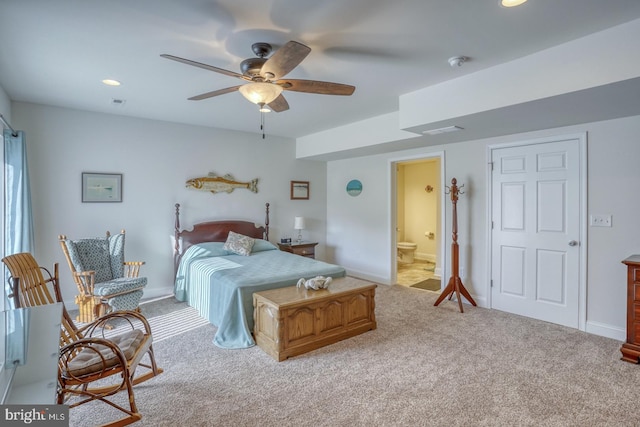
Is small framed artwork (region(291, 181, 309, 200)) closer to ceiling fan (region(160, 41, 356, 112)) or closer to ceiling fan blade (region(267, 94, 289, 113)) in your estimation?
ceiling fan blade (region(267, 94, 289, 113))

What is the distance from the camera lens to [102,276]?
393cm

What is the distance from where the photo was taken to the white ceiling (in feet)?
Result: 6.57

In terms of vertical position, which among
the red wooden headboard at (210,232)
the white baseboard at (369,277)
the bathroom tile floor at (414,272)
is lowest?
the bathroom tile floor at (414,272)

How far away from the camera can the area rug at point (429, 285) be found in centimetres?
525

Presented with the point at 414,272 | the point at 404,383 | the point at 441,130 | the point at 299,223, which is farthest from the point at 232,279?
Answer: the point at 414,272

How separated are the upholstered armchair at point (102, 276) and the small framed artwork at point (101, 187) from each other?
1.80 feet

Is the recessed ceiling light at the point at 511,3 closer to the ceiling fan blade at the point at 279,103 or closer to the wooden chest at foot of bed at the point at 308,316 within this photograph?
the ceiling fan blade at the point at 279,103

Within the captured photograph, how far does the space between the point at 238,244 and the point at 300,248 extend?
1.29 m

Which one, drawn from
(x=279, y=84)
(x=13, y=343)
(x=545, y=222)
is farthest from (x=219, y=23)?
(x=545, y=222)

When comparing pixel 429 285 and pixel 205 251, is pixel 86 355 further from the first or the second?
pixel 429 285

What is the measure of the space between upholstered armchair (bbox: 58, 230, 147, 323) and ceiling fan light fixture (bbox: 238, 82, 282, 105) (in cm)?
266

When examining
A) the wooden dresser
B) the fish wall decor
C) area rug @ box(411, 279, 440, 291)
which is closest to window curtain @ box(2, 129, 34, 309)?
the fish wall decor

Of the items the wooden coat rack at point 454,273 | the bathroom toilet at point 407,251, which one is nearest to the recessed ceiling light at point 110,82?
the wooden coat rack at point 454,273

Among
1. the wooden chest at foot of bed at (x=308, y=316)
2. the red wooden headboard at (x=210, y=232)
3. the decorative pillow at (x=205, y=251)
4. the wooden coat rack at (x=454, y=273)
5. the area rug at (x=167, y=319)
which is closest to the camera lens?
the wooden chest at foot of bed at (x=308, y=316)
